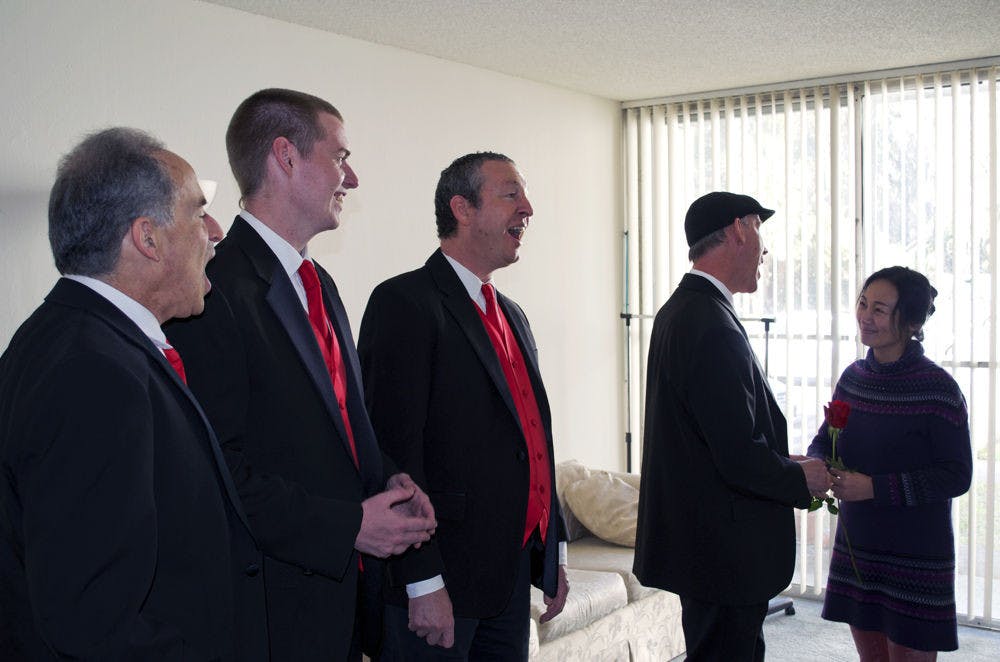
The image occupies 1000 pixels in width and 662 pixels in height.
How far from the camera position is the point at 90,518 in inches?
45.6

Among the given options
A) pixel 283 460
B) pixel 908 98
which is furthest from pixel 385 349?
pixel 908 98

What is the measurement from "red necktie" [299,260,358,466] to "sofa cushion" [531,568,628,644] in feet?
6.57

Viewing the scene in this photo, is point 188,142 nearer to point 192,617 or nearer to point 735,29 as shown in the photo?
point 735,29

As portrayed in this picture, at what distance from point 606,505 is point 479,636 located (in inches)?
101

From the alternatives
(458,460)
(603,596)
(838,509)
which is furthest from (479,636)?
(603,596)

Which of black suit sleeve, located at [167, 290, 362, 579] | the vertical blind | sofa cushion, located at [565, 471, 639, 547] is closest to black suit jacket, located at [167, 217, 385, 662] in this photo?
black suit sleeve, located at [167, 290, 362, 579]

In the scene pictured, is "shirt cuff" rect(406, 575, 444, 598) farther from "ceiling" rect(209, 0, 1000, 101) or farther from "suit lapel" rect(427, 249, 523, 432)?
"ceiling" rect(209, 0, 1000, 101)

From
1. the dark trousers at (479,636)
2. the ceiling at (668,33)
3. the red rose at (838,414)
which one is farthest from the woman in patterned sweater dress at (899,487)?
the ceiling at (668,33)

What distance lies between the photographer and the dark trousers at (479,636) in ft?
6.85

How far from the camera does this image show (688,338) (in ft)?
8.06

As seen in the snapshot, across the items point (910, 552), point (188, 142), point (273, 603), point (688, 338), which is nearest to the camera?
point (273, 603)

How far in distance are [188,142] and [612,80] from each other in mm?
2515

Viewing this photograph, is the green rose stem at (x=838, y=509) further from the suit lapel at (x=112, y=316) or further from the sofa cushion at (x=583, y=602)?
the suit lapel at (x=112, y=316)

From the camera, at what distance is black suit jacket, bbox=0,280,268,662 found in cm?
115
